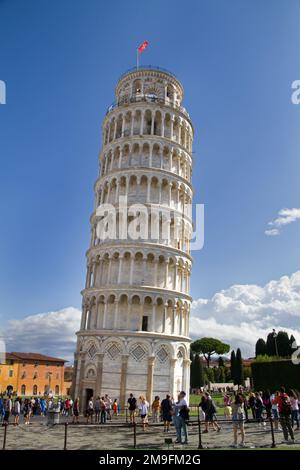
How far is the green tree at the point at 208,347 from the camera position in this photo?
325 feet

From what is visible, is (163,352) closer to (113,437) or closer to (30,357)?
(113,437)

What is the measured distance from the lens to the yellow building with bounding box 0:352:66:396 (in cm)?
8050

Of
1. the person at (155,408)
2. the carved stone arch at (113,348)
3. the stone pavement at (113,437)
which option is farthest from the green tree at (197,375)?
the stone pavement at (113,437)

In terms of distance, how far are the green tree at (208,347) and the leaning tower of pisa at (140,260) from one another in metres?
63.2

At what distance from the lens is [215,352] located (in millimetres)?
100500

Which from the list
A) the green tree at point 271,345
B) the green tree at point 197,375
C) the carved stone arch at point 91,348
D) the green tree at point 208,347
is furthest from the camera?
the green tree at point 208,347

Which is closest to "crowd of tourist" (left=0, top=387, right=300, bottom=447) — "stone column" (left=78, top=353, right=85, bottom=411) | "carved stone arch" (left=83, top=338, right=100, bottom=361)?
"stone column" (left=78, top=353, right=85, bottom=411)

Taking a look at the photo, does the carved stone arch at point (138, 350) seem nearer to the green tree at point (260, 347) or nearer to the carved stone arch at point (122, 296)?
the carved stone arch at point (122, 296)

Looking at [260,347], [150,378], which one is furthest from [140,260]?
[260,347]

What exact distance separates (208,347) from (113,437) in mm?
84076

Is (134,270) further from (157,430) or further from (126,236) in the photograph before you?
(157,430)

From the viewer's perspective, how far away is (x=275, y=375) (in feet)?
156

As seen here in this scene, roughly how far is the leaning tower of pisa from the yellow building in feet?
166
